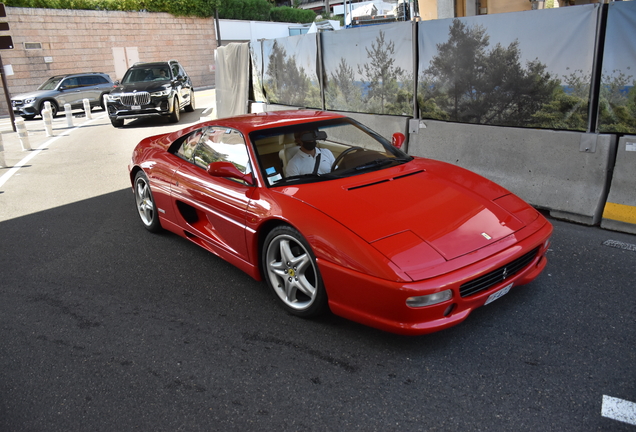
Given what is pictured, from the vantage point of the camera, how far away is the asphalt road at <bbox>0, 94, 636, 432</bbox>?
2.61 metres

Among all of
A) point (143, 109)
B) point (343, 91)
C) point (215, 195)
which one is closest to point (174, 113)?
point (143, 109)

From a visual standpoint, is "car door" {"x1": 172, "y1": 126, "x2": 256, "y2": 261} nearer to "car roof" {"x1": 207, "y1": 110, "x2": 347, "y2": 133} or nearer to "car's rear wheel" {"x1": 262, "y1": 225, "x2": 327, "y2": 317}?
"car roof" {"x1": 207, "y1": 110, "x2": 347, "y2": 133}

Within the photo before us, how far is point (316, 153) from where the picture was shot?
413 centimetres

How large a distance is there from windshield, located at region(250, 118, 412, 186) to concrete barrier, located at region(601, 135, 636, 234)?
87.5 inches

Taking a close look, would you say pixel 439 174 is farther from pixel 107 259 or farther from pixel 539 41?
pixel 107 259

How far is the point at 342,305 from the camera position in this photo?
10.4ft

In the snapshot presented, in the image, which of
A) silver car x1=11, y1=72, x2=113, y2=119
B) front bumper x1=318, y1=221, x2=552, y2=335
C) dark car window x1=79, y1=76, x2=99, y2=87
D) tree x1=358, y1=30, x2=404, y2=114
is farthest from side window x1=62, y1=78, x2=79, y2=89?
front bumper x1=318, y1=221, x2=552, y2=335

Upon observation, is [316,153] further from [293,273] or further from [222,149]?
[293,273]

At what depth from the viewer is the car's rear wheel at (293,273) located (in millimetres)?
3354

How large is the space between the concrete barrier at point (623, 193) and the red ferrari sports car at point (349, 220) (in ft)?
5.84

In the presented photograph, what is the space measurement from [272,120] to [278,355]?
2125mm

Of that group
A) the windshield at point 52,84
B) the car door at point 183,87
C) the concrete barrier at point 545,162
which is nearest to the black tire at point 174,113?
the car door at point 183,87

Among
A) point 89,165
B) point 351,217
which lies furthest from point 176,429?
point 89,165

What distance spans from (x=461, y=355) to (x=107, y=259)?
11.3ft
